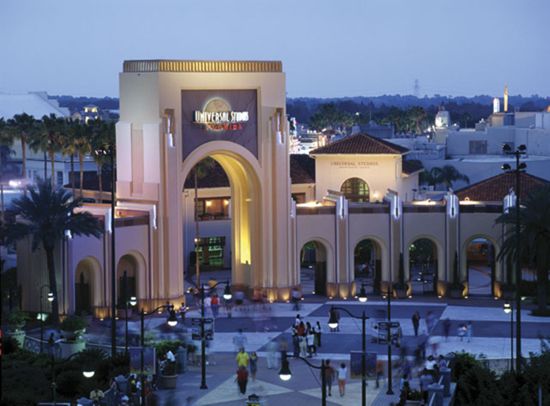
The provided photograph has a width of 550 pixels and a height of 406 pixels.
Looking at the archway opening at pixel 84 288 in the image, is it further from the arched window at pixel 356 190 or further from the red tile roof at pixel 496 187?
the arched window at pixel 356 190

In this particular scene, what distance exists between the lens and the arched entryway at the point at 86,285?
68.0 m

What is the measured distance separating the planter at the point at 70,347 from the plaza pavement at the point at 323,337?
277 cm

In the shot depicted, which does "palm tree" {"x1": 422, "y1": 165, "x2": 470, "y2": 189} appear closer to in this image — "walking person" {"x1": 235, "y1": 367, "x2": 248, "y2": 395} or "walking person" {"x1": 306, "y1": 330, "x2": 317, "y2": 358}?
"walking person" {"x1": 306, "y1": 330, "x2": 317, "y2": 358}

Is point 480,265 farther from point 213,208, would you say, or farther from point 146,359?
point 146,359

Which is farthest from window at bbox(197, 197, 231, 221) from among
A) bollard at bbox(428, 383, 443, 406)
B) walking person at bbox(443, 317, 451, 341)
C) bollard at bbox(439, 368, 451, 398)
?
bollard at bbox(428, 383, 443, 406)

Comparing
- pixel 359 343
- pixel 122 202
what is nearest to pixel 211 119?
pixel 122 202

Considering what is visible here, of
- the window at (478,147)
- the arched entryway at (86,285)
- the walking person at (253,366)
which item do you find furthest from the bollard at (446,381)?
the window at (478,147)

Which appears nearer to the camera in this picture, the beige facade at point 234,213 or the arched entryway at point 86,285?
the arched entryway at point 86,285

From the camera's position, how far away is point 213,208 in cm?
9288

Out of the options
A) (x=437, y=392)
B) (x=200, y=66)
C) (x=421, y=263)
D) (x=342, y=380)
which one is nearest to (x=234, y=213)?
(x=200, y=66)

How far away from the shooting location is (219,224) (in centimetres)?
9188

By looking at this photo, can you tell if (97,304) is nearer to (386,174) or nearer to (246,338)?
(246,338)

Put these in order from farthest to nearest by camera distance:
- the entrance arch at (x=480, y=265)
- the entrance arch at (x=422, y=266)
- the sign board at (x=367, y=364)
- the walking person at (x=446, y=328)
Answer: the entrance arch at (x=422, y=266) → the entrance arch at (x=480, y=265) → the walking person at (x=446, y=328) → the sign board at (x=367, y=364)

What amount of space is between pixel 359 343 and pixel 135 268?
541 inches
